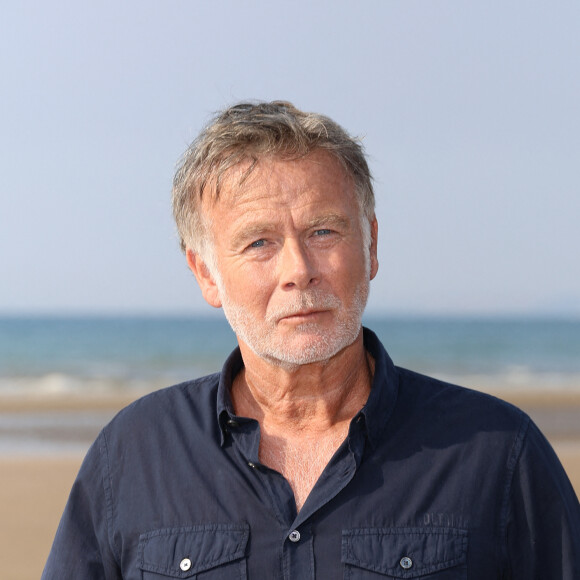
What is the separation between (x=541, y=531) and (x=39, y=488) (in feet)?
22.0

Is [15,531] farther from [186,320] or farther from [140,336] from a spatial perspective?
[186,320]

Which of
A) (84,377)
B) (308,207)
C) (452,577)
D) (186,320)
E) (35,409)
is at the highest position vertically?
(186,320)

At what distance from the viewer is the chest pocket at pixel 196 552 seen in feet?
7.03

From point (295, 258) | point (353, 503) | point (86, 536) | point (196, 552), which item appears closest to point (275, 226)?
point (295, 258)

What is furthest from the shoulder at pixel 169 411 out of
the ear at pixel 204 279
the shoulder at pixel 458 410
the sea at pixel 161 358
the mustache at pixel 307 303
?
the sea at pixel 161 358

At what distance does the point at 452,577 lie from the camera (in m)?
2.09

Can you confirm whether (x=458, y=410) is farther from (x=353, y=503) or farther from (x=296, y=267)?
(x=296, y=267)

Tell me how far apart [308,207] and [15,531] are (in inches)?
218

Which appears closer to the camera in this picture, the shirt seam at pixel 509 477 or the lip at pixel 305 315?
the shirt seam at pixel 509 477

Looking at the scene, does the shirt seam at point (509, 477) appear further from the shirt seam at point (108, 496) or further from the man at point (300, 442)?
the shirt seam at point (108, 496)

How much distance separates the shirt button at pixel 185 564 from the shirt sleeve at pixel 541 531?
2.39 feet

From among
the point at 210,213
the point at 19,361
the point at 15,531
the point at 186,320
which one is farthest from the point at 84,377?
the point at 186,320

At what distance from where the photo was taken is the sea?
12531 millimetres

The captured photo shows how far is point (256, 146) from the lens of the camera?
2.37 meters
